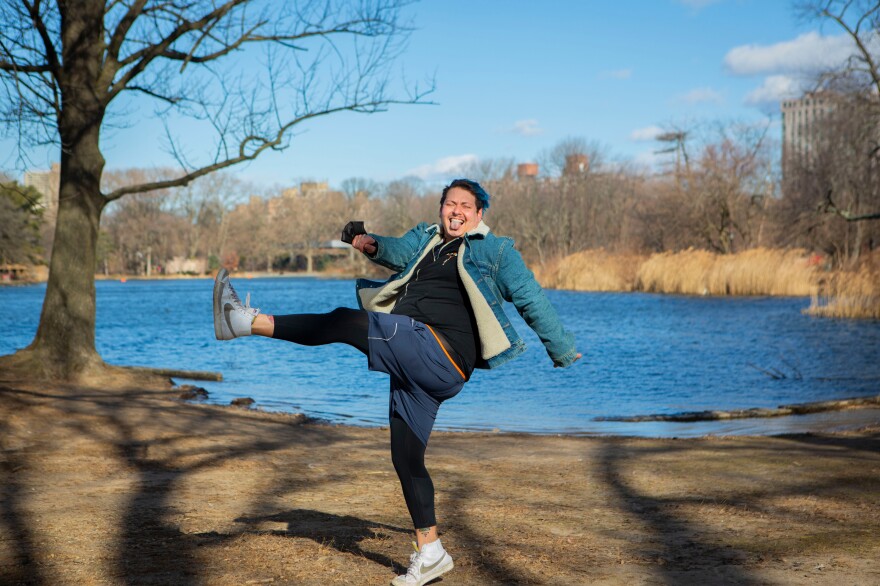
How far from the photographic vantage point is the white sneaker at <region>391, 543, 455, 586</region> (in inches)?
167

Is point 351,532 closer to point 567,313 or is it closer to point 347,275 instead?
point 567,313

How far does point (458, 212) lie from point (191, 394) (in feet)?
33.1

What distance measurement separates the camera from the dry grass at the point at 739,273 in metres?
40.1

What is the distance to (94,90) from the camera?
12367 millimetres

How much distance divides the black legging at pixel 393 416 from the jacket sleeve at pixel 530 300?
68 cm

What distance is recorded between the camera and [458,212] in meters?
4.39

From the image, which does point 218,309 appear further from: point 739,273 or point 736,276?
point 736,276

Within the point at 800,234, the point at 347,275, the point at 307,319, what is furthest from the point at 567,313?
the point at 347,275

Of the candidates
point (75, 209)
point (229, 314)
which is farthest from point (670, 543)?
point (75, 209)

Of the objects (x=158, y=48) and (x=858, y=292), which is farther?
(x=858, y=292)

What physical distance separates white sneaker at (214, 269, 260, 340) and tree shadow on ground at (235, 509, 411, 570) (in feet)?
4.53

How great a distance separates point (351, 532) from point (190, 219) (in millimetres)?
107569

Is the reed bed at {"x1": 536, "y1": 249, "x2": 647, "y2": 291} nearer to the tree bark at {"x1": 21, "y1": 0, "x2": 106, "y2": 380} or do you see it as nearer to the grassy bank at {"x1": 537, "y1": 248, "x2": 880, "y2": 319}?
the grassy bank at {"x1": 537, "y1": 248, "x2": 880, "y2": 319}

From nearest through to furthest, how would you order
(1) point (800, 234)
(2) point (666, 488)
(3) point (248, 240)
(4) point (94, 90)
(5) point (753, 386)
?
1. (2) point (666, 488)
2. (4) point (94, 90)
3. (5) point (753, 386)
4. (1) point (800, 234)
5. (3) point (248, 240)
